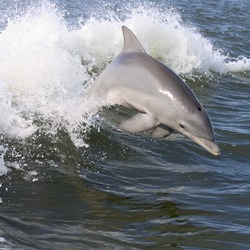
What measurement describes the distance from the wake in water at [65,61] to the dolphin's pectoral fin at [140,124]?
130 centimetres

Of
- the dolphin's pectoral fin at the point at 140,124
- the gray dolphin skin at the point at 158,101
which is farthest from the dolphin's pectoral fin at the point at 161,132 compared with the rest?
the dolphin's pectoral fin at the point at 140,124

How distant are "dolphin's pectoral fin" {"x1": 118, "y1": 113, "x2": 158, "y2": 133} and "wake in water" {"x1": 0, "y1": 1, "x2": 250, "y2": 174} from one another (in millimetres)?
1298

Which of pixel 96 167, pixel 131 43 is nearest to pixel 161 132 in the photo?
pixel 96 167

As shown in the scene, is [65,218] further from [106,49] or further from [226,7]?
[226,7]

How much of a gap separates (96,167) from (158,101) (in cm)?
139

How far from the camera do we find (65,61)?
11.2 meters

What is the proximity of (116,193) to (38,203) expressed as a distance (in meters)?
1.02

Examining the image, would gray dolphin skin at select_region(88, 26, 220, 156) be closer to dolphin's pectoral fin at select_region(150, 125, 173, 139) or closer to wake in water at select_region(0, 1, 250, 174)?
dolphin's pectoral fin at select_region(150, 125, 173, 139)

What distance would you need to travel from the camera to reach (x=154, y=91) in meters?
7.00

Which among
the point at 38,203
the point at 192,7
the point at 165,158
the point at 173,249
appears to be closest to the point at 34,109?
the point at 165,158

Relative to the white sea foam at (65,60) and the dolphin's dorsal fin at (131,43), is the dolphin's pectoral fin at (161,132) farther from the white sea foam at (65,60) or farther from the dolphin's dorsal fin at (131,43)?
the white sea foam at (65,60)

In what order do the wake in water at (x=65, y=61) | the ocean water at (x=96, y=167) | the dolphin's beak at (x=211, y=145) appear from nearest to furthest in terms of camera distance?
the ocean water at (x=96, y=167) → the dolphin's beak at (x=211, y=145) → the wake in water at (x=65, y=61)

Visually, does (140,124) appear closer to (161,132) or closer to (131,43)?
(161,132)

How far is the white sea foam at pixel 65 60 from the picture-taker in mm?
8852
